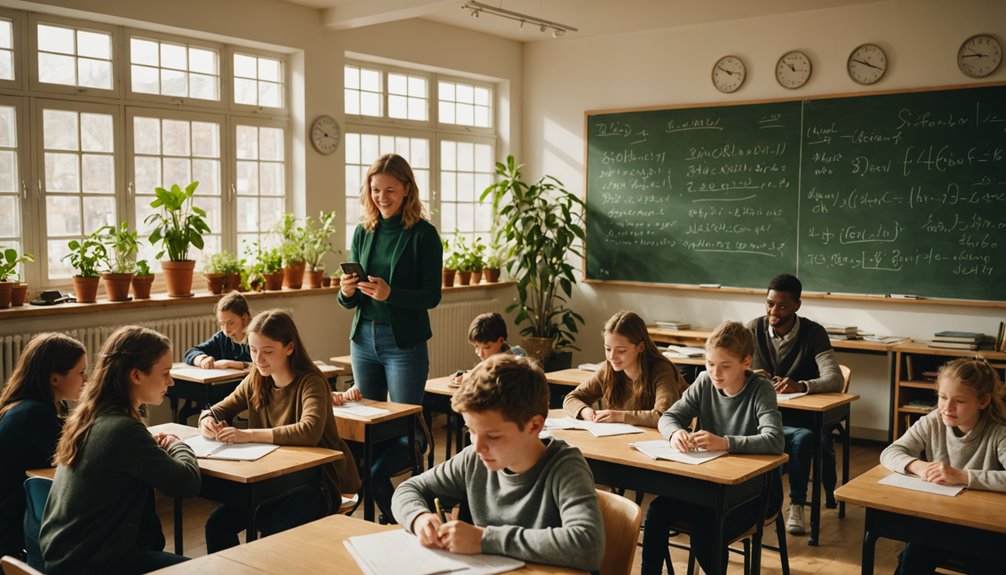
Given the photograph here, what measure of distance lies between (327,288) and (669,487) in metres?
3.82

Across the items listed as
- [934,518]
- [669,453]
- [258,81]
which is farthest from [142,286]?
[934,518]

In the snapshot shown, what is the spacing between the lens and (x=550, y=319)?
7758mm

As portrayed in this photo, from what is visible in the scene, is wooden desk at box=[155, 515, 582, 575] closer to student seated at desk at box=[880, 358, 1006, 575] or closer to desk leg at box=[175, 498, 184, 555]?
desk leg at box=[175, 498, 184, 555]

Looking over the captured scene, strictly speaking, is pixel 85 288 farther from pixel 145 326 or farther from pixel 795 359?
pixel 795 359

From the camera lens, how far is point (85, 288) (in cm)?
510

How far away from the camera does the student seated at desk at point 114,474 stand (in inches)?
94.9

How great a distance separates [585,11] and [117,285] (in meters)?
3.74

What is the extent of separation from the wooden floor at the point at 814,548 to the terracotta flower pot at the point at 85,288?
1.20m

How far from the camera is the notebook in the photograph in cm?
299

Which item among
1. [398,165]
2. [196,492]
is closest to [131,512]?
[196,492]

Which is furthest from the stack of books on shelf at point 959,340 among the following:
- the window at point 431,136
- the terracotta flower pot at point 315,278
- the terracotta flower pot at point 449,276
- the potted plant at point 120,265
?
the potted plant at point 120,265

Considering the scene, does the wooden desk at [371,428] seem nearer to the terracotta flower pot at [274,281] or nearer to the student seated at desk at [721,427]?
the student seated at desk at [721,427]

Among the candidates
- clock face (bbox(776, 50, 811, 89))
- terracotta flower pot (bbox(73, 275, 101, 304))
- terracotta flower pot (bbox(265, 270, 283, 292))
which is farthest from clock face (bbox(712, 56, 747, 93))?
terracotta flower pot (bbox(73, 275, 101, 304))

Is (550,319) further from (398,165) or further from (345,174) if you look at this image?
(398,165)
